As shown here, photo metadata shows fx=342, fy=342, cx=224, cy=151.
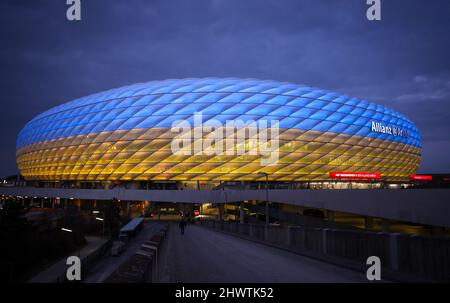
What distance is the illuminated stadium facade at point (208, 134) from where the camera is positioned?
53062 millimetres

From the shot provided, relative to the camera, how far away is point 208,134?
52.1 meters

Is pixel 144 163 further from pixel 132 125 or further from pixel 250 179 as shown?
pixel 250 179

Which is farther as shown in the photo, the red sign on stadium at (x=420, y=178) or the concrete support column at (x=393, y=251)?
the red sign on stadium at (x=420, y=178)

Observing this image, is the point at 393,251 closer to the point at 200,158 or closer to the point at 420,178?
the point at 200,158

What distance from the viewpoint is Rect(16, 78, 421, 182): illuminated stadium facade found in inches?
2089

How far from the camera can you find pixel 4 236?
19.5 m

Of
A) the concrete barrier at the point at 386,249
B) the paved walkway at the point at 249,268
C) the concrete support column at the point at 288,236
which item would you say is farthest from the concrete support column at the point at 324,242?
the concrete support column at the point at 288,236

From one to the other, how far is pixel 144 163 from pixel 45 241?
98.9 feet

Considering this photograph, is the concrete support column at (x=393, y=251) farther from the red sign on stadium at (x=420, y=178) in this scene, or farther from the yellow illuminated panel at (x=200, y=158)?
the red sign on stadium at (x=420, y=178)

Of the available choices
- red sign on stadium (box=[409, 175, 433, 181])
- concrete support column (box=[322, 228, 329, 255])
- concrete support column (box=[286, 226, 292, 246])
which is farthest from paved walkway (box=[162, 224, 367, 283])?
red sign on stadium (box=[409, 175, 433, 181])
